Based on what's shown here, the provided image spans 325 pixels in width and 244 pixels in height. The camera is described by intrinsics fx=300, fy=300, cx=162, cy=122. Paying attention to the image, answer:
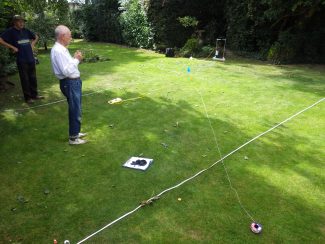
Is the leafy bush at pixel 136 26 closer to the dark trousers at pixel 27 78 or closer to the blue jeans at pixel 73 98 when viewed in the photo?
the dark trousers at pixel 27 78

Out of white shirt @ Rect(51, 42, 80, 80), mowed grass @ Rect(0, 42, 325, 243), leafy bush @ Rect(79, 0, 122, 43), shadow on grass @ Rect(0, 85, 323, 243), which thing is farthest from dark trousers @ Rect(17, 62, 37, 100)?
leafy bush @ Rect(79, 0, 122, 43)

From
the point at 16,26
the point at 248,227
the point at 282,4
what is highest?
the point at 282,4

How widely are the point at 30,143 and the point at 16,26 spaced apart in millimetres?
2987

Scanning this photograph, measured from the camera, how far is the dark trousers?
6777 mm

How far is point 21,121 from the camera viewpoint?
598cm

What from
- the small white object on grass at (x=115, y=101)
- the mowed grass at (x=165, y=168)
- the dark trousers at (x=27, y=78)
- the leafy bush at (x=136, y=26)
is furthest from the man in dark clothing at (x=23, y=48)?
the leafy bush at (x=136, y=26)

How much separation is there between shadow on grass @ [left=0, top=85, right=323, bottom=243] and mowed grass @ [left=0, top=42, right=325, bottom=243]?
1cm

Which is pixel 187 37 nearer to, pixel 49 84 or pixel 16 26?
pixel 49 84

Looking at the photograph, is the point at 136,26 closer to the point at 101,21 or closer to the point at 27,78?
the point at 101,21

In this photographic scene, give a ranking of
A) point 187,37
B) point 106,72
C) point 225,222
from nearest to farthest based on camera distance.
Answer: point 225,222
point 106,72
point 187,37

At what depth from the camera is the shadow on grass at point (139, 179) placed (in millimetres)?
3154

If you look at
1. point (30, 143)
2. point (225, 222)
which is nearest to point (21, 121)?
point (30, 143)

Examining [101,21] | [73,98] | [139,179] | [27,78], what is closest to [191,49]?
[101,21]

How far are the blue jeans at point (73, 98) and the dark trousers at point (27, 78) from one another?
2.60m
